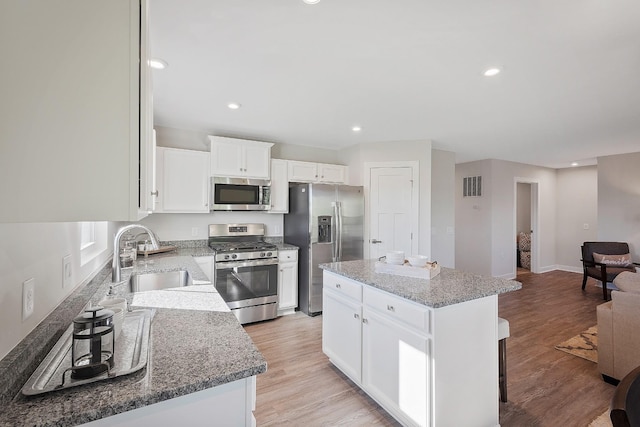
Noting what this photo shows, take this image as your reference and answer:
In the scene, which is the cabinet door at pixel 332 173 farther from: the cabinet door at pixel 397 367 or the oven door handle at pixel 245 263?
the cabinet door at pixel 397 367

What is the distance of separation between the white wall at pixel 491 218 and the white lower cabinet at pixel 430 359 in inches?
171

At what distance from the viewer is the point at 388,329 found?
1.93m

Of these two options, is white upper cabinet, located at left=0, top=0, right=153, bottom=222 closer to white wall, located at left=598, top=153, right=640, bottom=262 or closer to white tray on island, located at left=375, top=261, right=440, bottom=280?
white tray on island, located at left=375, top=261, right=440, bottom=280

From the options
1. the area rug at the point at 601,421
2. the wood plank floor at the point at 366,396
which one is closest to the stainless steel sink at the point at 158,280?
the wood plank floor at the point at 366,396

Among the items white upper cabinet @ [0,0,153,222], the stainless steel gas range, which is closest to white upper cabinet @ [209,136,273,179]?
the stainless steel gas range

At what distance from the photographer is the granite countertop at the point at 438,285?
1687mm

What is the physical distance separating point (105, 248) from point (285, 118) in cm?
213

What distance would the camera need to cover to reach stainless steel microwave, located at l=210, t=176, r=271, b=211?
366cm

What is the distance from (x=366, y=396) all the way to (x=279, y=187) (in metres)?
2.74

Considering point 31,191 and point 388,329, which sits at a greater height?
point 31,191

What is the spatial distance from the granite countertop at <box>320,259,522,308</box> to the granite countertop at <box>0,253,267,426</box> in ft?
3.30

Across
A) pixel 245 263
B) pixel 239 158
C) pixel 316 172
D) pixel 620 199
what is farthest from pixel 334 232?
pixel 620 199

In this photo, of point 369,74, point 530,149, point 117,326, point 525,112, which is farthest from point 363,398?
point 530,149

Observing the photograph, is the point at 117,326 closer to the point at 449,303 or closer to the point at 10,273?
the point at 10,273
